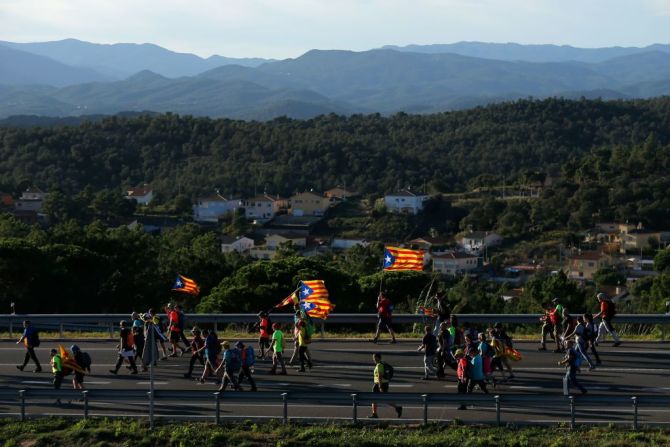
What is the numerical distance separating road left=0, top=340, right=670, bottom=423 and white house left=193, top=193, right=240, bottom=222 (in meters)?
93.5

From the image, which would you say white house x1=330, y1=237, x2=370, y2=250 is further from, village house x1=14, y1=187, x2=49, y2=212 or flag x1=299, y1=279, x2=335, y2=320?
flag x1=299, y1=279, x2=335, y2=320

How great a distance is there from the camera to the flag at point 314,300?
2159 centimetres

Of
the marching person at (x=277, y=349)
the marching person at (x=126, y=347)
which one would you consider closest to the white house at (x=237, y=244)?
the marching person at (x=126, y=347)

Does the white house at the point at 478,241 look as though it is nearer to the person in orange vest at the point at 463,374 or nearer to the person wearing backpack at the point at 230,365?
the person in orange vest at the point at 463,374

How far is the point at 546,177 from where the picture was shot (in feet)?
391

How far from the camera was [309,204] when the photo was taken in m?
118

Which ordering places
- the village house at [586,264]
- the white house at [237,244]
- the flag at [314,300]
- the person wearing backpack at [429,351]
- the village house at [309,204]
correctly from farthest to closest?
the village house at [309,204] < the white house at [237,244] < the village house at [586,264] < the flag at [314,300] < the person wearing backpack at [429,351]

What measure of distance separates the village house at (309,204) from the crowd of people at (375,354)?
308ft

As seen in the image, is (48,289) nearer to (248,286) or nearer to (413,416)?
(248,286)

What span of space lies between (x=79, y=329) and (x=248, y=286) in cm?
1018

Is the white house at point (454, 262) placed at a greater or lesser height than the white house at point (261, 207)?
lesser

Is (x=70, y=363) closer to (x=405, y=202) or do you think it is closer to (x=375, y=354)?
(x=375, y=354)

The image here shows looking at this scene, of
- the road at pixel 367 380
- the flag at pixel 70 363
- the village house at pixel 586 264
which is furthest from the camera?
the village house at pixel 586 264

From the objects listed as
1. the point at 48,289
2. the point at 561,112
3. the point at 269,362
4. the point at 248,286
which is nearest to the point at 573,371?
the point at 269,362
